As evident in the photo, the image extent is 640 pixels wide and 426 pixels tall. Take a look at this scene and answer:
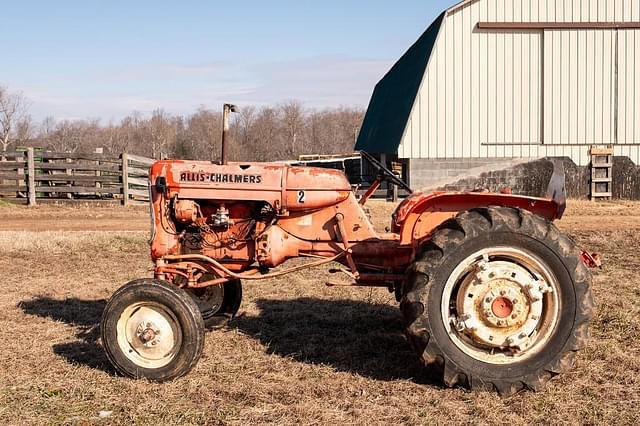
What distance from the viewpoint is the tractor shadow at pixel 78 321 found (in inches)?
212

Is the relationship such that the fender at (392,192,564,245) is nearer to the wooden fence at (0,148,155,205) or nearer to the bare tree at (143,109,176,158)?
the wooden fence at (0,148,155,205)

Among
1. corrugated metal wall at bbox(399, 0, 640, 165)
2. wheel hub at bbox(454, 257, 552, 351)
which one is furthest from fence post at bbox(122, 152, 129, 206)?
wheel hub at bbox(454, 257, 552, 351)

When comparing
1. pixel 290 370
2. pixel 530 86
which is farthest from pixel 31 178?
pixel 290 370

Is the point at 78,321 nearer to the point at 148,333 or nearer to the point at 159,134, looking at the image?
the point at 148,333

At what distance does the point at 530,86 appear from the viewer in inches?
810

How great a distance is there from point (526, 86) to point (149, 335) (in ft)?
58.9

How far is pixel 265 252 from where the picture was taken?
5418mm

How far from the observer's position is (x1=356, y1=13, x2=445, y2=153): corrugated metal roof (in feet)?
71.4

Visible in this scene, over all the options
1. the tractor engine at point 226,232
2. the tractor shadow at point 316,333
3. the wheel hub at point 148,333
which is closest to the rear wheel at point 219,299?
the tractor shadow at point 316,333

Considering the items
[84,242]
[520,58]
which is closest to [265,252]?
[84,242]

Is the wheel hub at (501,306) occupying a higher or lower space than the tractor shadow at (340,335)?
higher

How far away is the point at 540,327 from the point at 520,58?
1745cm

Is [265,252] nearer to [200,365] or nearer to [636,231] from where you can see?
[200,365]

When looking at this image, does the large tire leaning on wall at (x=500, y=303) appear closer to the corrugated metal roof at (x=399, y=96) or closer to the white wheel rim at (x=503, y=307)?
the white wheel rim at (x=503, y=307)
